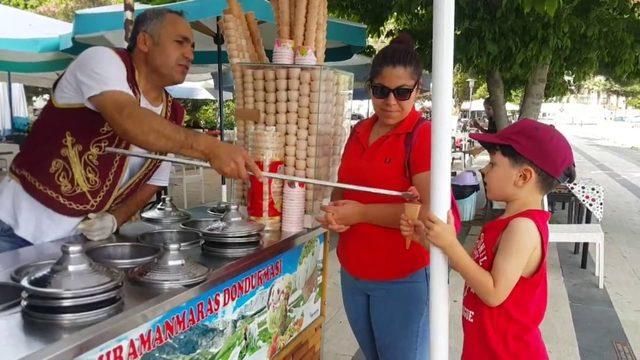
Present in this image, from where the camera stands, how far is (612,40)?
579 cm

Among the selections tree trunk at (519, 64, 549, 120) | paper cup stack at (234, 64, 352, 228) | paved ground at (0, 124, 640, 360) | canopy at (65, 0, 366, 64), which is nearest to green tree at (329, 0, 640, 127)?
tree trunk at (519, 64, 549, 120)

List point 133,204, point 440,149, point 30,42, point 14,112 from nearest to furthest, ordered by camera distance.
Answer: point 440,149, point 133,204, point 30,42, point 14,112

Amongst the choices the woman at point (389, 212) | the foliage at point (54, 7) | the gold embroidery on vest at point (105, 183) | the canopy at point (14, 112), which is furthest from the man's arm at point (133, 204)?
the foliage at point (54, 7)

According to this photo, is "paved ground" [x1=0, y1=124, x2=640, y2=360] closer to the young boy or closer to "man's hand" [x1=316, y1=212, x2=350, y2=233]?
"man's hand" [x1=316, y1=212, x2=350, y2=233]

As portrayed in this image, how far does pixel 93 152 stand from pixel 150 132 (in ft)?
1.42

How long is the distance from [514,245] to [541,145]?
32 centimetres

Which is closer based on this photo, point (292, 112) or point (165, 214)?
point (292, 112)

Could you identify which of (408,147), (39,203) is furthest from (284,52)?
(39,203)

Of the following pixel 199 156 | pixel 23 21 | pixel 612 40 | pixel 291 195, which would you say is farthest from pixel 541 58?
pixel 23 21

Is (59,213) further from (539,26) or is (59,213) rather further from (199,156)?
(539,26)

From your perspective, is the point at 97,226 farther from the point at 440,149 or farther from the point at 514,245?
the point at 514,245

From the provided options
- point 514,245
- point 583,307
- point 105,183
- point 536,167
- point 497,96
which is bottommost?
point 583,307

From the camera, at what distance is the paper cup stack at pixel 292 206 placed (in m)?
2.16

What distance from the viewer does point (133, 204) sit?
87.3 inches
